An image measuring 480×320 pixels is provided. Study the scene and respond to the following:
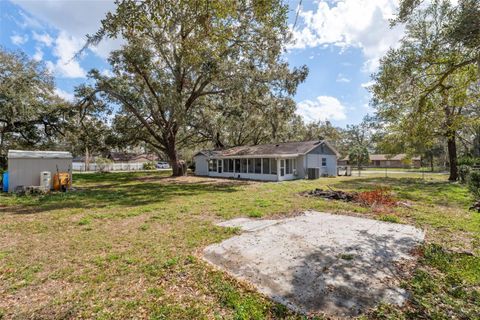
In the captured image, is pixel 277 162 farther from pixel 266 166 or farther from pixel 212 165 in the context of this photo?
pixel 212 165

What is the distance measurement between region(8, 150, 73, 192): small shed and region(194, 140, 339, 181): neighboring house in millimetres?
12913

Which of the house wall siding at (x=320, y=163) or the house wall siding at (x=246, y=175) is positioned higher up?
the house wall siding at (x=320, y=163)

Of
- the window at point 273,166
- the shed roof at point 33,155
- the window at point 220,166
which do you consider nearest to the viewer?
the shed roof at point 33,155

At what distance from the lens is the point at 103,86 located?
18.2m

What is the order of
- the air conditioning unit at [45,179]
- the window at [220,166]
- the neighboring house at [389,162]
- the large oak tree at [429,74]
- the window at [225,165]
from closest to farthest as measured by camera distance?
the large oak tree at [429,74], the air conditioning unit at [45,179], the window at [225,165], the window at [220,166], the neighboring house at [389,162]

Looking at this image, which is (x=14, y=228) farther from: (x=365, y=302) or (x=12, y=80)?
(x=12, y=80)

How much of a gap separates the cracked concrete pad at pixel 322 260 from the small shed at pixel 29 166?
10864 mm

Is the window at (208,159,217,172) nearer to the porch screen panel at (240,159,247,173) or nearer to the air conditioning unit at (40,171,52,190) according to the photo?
the porch screen panel at (240,159,247,173)

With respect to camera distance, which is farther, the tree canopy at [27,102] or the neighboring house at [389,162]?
the neighboring house at [389,162]

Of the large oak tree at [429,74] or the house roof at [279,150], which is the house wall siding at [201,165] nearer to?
the house roof at [279,150]

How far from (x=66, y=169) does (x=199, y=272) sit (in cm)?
1256

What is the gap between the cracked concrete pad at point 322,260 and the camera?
3.28m

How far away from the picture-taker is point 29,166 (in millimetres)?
12023

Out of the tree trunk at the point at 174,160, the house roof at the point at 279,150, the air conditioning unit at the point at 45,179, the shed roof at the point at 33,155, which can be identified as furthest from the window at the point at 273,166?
the air conditioning unit at the point at 45,179
